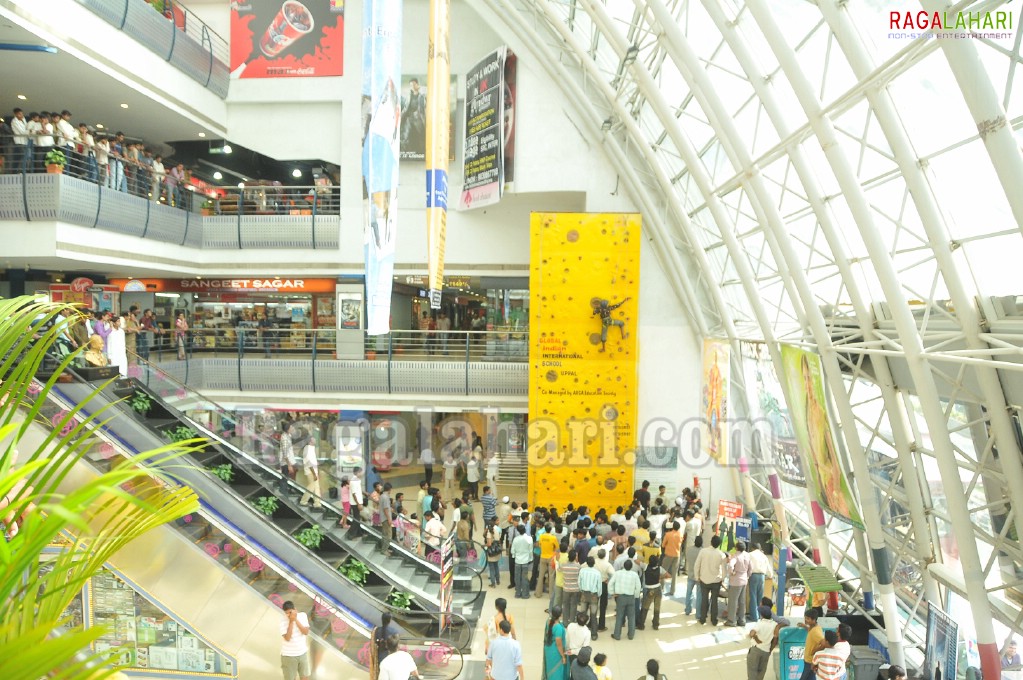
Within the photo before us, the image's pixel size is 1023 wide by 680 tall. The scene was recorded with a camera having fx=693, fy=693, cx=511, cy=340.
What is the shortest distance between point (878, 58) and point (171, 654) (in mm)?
11687

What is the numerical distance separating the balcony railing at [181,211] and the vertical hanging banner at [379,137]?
8.05m

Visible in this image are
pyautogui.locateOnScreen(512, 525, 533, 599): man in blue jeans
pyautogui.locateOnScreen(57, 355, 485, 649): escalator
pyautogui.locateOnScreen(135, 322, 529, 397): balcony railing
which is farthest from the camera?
pyautogui.locateOnScreen(135, 322, 529, 397): balcony railing

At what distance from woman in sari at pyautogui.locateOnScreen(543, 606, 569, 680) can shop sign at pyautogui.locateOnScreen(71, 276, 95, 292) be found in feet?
51.9

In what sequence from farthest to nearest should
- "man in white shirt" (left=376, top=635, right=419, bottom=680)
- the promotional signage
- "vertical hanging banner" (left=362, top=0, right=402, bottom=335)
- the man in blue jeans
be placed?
the promotional signage, the man in blue jeans, "vertical hanging banner" (left=362, top=0, right=402, bottom=335), "man in white shirt" (left=376, top=635, right=419, bottom=680)

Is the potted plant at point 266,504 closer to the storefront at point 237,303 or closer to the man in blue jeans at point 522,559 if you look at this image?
the man in blue jeans at point 522,559

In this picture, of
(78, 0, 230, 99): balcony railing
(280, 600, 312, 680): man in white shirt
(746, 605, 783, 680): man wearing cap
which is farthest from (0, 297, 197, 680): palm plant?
(78, 0, 230, 99): balcony railing

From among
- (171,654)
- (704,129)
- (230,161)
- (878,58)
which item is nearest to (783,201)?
(704,129)

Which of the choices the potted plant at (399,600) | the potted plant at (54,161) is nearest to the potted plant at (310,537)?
the potted plant at (399,600)

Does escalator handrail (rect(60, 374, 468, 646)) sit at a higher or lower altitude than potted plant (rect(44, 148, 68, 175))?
lower

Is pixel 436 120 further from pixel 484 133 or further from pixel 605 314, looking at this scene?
pixel 484 133

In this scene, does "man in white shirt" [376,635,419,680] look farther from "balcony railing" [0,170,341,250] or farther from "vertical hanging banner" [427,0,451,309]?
"balcony railing" [0,170,341,250]

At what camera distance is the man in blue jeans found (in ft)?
38.9

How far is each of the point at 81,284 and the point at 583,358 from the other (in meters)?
13.3

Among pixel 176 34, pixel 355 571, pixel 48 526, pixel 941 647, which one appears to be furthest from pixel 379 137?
pixel 176 34
